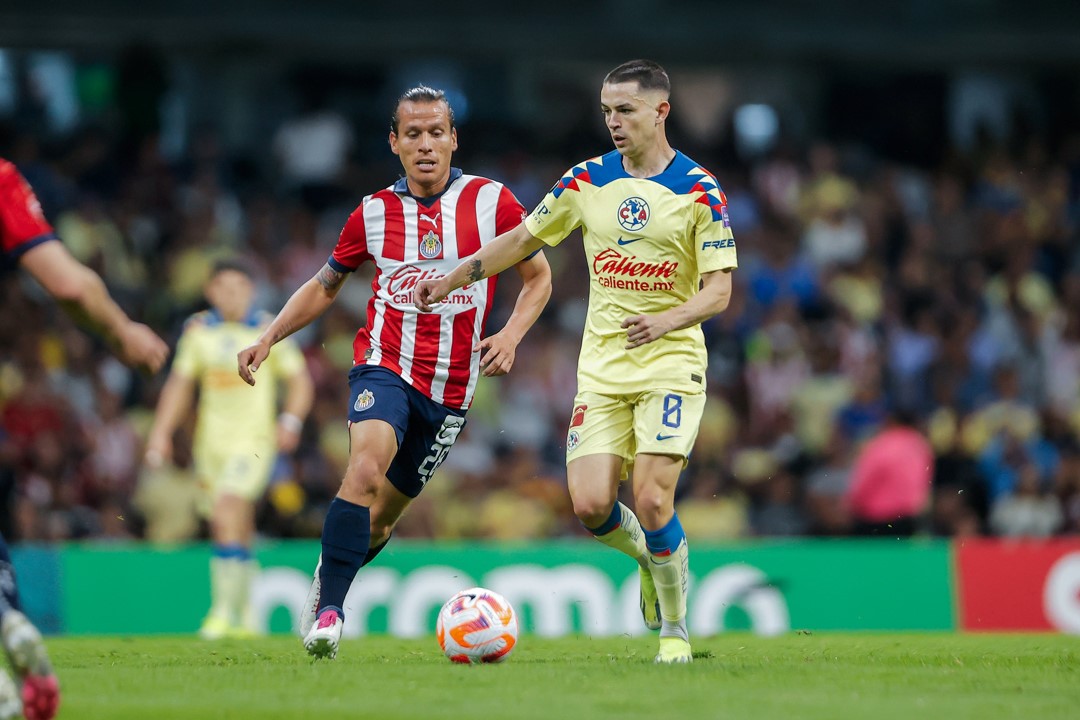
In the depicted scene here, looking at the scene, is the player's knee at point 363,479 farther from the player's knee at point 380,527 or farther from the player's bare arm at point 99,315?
the player's bare arm at point 99,315

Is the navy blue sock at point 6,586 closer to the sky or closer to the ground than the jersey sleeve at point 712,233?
closer to the ground

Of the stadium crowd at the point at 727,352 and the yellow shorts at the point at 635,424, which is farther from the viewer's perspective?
the stadium crowd at the point at 727,352

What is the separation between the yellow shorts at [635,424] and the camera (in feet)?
25.6

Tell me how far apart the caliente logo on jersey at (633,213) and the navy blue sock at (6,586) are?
3404 mm

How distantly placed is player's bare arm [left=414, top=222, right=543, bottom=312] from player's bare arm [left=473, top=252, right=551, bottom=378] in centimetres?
32

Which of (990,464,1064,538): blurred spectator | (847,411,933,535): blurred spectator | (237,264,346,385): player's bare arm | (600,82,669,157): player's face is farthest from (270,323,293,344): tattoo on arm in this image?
(990,464,1064,538): blurred spectator

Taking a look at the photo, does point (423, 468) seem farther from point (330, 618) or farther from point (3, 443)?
point (3, 443)

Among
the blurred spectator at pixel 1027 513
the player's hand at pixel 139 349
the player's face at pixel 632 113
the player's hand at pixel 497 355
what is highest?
the player's face at pixel 632 113

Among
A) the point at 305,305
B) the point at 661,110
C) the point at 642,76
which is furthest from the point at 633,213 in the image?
the point at 305,305

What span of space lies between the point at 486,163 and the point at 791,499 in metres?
6.00

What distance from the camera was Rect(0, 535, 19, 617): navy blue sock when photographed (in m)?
5.80

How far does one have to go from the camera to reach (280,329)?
8672 millimetres

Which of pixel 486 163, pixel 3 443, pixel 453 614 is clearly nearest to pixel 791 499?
pixel 486 163

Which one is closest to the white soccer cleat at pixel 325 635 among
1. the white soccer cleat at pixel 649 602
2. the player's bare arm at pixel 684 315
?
the white soccer cleat at pixel 649 602
